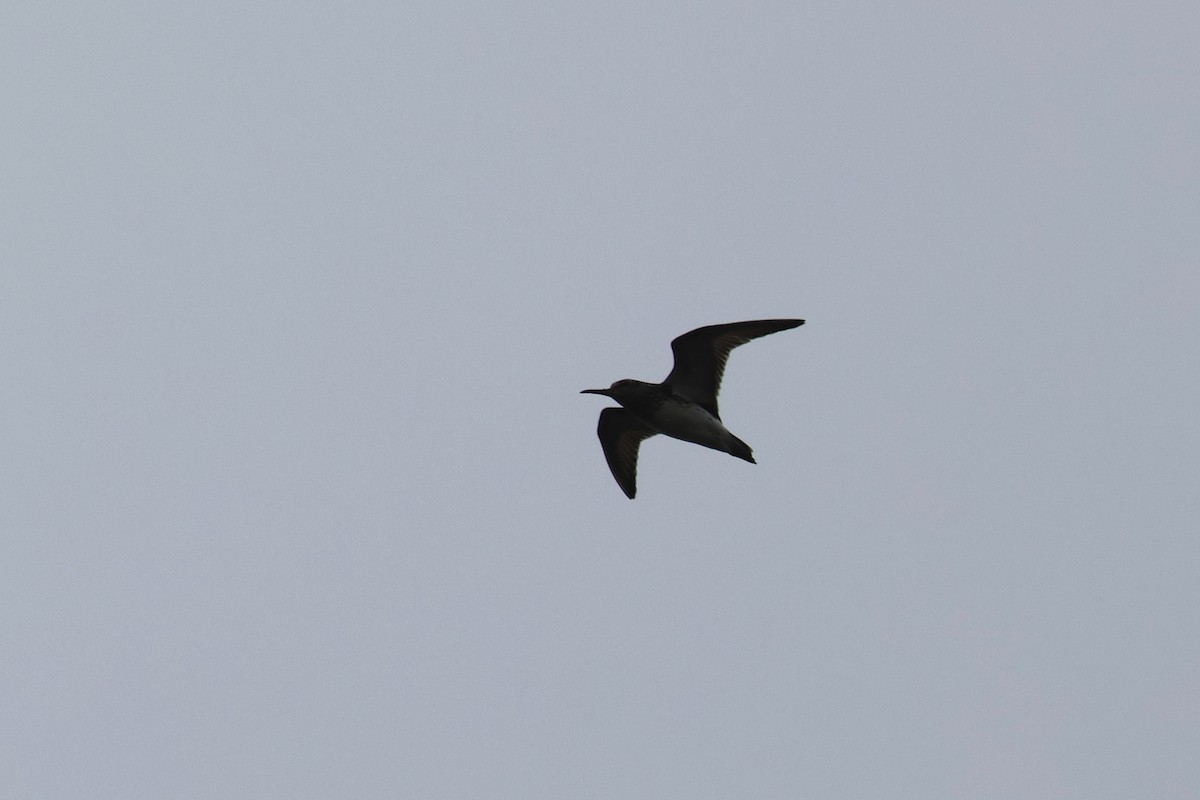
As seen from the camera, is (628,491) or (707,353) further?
(628,491)

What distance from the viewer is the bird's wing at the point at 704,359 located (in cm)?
2763

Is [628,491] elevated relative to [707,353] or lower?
lower

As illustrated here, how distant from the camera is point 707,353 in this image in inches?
1101

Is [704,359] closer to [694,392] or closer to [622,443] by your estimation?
[694,392]

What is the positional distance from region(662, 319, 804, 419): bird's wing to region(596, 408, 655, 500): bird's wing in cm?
276

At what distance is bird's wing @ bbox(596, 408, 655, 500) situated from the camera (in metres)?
30.9

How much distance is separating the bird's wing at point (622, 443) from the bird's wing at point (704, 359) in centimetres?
276

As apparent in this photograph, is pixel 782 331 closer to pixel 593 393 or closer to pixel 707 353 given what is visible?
pixel 707 353

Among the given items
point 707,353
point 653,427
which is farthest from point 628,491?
point 707,353

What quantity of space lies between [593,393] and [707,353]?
2178mm

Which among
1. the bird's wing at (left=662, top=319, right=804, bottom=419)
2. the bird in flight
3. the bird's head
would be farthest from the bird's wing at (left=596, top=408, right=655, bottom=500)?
the bird's wing at (left=662, top=319, right=804, bottom=419)

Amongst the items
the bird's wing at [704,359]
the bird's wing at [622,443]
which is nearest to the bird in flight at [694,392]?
the bird's wing at [704,359]

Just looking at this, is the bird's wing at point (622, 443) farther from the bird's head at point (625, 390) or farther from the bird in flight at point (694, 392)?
the bird's head at point (625, 390)

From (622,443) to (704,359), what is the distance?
12.4ft
